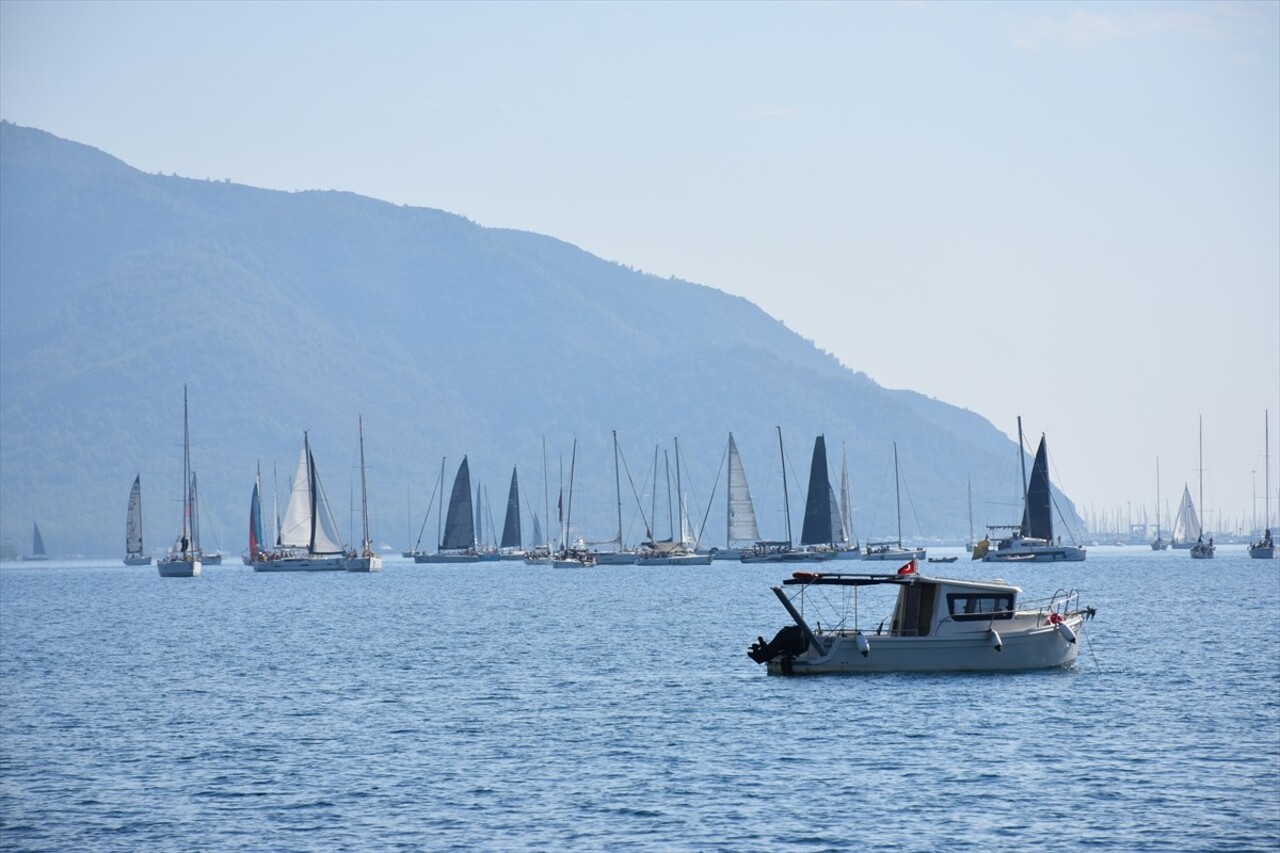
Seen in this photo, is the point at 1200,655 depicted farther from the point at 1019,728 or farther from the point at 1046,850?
the point at 1046,850

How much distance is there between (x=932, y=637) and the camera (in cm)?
6072

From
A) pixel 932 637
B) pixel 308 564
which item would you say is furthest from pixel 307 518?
pixel 932 637

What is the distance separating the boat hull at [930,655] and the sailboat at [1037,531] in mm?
108949

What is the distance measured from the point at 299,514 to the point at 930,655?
129 m

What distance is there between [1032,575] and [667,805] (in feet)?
412

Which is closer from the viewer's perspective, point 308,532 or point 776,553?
point 308,532

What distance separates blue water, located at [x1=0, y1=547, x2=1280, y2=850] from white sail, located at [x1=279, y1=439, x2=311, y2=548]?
89.3m

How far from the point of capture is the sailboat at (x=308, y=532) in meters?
179

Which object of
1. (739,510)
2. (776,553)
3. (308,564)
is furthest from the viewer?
(739,510)

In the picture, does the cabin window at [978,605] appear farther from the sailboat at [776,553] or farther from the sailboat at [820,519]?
the sailboat at [776,553]

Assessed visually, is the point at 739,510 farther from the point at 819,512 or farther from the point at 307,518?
the point at 307,518

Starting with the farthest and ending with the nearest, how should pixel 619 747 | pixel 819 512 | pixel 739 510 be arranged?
pixel 739 510 < pixel 819 512 < pixel 619 747

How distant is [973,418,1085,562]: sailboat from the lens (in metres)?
174

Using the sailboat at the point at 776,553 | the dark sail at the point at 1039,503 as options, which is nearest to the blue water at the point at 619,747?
the dark sail at the point at 1039,503
